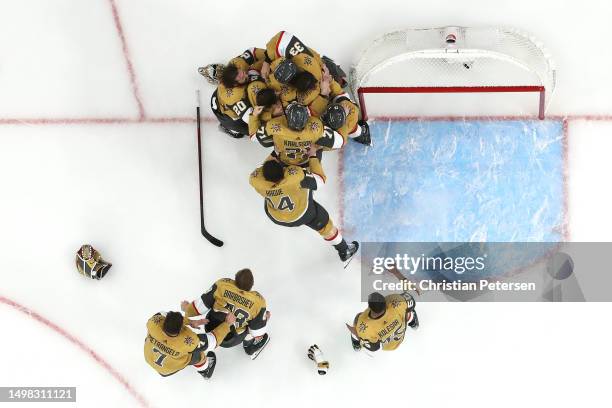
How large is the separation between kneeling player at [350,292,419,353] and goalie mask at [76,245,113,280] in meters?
2.13

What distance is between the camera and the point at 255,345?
5.35m

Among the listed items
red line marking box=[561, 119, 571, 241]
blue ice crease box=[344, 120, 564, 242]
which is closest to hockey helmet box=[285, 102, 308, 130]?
blue ice crease box=[344, 120, 564, 242]

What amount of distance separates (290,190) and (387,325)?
45.8 inches

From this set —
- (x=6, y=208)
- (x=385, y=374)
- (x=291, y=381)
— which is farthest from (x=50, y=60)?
(x=385, y=374)

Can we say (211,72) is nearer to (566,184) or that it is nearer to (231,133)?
(231,133)

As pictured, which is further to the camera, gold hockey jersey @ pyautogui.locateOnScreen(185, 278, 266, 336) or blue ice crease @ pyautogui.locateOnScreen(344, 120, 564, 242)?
blue ice crease @ pyautogui.locateOnScreen(344, 120, 564, 242)

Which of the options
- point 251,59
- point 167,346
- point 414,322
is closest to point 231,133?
point 251,59

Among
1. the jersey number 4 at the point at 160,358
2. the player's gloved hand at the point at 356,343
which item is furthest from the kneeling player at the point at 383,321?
the jersey number 4 at the point at 160,358

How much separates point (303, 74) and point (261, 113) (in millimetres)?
411

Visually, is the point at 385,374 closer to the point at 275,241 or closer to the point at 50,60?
the point at 275,241

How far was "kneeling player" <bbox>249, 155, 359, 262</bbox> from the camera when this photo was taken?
455 centimetres

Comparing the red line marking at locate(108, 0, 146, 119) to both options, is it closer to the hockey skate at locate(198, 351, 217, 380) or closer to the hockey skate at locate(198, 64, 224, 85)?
the hockey skate at locate(198, 64, 224, 85)

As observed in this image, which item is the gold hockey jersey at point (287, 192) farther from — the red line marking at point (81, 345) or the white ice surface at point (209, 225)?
the red line marking at point (81, 345)

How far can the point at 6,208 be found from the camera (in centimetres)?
567
